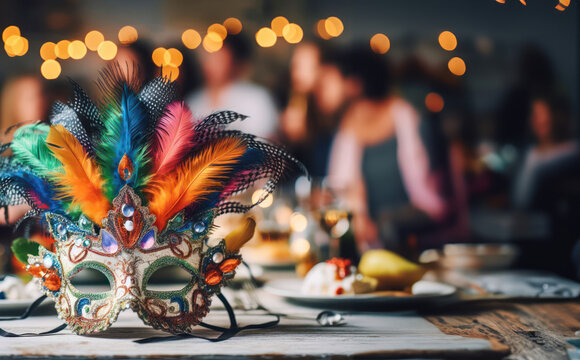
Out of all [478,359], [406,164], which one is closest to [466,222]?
[406,164]

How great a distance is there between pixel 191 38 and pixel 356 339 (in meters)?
4.08

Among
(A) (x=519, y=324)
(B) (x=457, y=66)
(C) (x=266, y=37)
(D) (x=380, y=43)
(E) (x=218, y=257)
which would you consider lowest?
(A) (x=519, y=324)

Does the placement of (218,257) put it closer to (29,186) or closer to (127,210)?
(127,210)

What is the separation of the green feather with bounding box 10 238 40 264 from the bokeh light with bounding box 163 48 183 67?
373 cm

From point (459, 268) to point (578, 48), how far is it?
336cm

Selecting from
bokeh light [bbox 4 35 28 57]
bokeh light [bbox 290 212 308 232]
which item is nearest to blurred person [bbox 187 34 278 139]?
bokeh light [bbox 4 35 28 57]

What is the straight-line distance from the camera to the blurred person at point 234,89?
14.4 feet

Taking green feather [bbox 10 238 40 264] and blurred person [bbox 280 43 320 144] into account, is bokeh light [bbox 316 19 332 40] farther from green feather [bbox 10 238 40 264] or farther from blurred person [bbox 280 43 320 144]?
green feather [bbox 10 238 40 264]

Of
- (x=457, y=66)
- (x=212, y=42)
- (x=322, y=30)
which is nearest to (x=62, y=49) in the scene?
(x=212, y=42)

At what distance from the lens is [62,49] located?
14.6ft

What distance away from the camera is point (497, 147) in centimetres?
446

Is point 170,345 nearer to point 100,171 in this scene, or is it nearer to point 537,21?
point 100,171

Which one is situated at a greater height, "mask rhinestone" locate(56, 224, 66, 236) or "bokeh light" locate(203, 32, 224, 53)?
"bokeh light" locate(203, 32, 224, 53)

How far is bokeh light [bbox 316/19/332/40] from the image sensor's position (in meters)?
4.66
